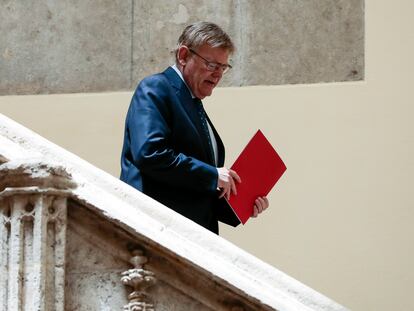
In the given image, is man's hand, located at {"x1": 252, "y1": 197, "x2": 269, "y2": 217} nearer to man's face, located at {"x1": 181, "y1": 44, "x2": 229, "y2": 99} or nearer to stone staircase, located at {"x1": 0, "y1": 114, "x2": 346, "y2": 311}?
man's face, located at {"x1": 181, "y1": 44, "x2": 229, "y2": 99}

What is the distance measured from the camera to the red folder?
5.38 m

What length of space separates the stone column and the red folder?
1.01 metres

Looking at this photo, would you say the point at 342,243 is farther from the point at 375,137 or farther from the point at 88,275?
the point at 88,275

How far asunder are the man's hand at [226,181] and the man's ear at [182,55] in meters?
0.51

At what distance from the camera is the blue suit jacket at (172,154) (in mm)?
5082

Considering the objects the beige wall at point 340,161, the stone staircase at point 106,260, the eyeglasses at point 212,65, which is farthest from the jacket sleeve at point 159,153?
the beige wall at point 340,161

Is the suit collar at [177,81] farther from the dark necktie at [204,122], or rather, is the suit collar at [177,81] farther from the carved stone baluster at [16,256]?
the carved stone baluster at [16,256]

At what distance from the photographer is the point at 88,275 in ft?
14.9

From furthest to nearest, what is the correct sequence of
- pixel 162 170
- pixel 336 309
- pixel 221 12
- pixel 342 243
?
1. pixel 221 12
2. pixel 342 243
3. pixel 162 170
4. pixel 336 309

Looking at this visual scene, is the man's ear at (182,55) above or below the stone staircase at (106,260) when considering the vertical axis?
above

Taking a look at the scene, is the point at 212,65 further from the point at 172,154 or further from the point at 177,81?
the point at 172,154

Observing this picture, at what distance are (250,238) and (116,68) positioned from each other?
1440 millimetres

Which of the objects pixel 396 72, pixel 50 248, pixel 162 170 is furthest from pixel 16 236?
pixel 396 72

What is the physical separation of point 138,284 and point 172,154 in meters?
0.74
